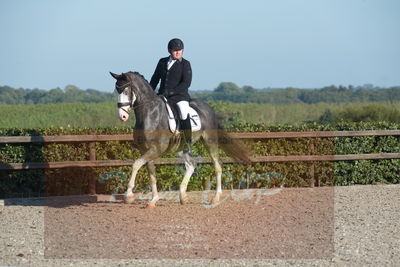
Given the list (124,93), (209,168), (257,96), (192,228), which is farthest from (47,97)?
(192,228)

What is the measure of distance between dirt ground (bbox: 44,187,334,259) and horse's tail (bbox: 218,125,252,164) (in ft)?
2.50

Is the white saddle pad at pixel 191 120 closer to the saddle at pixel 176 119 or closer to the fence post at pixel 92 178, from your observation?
the saddle at pixel 176 119

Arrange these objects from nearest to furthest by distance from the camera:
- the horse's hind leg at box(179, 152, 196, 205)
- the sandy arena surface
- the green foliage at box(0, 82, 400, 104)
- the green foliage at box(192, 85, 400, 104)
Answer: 1. the sandy arena surface
2. the horse's hind leg at box(179, 152, 196, 205)
3. the green foliage at box(0, 82, 400, 104)
4. the green foliage at box(192, 85, 400, 104)

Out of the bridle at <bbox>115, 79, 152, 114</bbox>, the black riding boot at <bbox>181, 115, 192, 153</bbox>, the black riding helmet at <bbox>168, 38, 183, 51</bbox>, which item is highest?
the black riding helmet at <bbox>168, 38, 183, 51</bbox>

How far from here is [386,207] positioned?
38.0 ft

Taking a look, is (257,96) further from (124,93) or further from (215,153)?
(124,93)

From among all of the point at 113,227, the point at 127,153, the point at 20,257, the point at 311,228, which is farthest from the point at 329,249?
the point at 127,153

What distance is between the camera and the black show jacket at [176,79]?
11.1 meters

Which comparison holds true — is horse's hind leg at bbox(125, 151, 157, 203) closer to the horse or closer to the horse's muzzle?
the horse

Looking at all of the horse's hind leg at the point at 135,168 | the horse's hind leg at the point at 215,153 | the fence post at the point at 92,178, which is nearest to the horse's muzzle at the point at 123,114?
the horse's hind leg at the point at 135,168

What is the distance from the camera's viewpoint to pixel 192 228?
9211 millimetres

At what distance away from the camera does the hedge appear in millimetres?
12594

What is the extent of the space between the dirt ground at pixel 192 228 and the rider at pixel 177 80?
1509mm

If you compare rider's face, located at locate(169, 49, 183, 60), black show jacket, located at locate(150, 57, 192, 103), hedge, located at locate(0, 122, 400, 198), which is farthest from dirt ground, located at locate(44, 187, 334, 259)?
rider's face, located at locate(169, 49, 183, 60)
